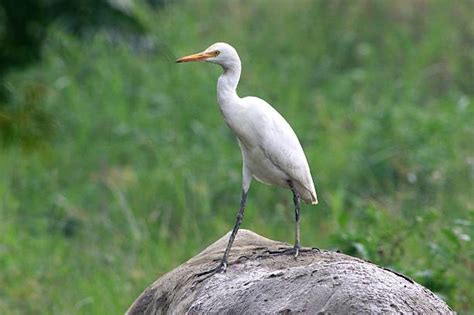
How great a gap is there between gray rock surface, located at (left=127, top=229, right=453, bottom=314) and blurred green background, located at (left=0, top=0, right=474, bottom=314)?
0.85 meters

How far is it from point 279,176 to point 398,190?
501cm

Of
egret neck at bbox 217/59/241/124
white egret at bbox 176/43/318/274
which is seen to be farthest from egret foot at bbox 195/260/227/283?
egret neck at bbox 217/59/241/124

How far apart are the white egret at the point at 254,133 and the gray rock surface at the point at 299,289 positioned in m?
0.11

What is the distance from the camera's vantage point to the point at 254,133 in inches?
180

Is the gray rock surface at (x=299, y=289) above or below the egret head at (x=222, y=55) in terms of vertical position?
below

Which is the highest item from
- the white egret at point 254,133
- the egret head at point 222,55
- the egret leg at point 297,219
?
the egret head at point 222,55

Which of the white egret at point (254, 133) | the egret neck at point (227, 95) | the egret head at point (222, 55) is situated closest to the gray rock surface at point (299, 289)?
the white egret at point (254, 133)

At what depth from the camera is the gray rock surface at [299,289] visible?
3.90 m

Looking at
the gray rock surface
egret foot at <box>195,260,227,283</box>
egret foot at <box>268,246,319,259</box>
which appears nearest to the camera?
the gray rock surface

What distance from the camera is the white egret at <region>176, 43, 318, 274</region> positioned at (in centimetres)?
454

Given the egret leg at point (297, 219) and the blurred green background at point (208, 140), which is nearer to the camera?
the egret leg at point (297, 219)

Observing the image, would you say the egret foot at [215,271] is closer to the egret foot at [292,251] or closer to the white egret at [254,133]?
the white egret at [254,133]

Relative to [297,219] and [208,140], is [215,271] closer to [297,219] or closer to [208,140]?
[297,219]

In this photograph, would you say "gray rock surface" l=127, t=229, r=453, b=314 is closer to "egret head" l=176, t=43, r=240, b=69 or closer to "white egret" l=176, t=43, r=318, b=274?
"white egret" l=176, t=43, r=318, b=274
